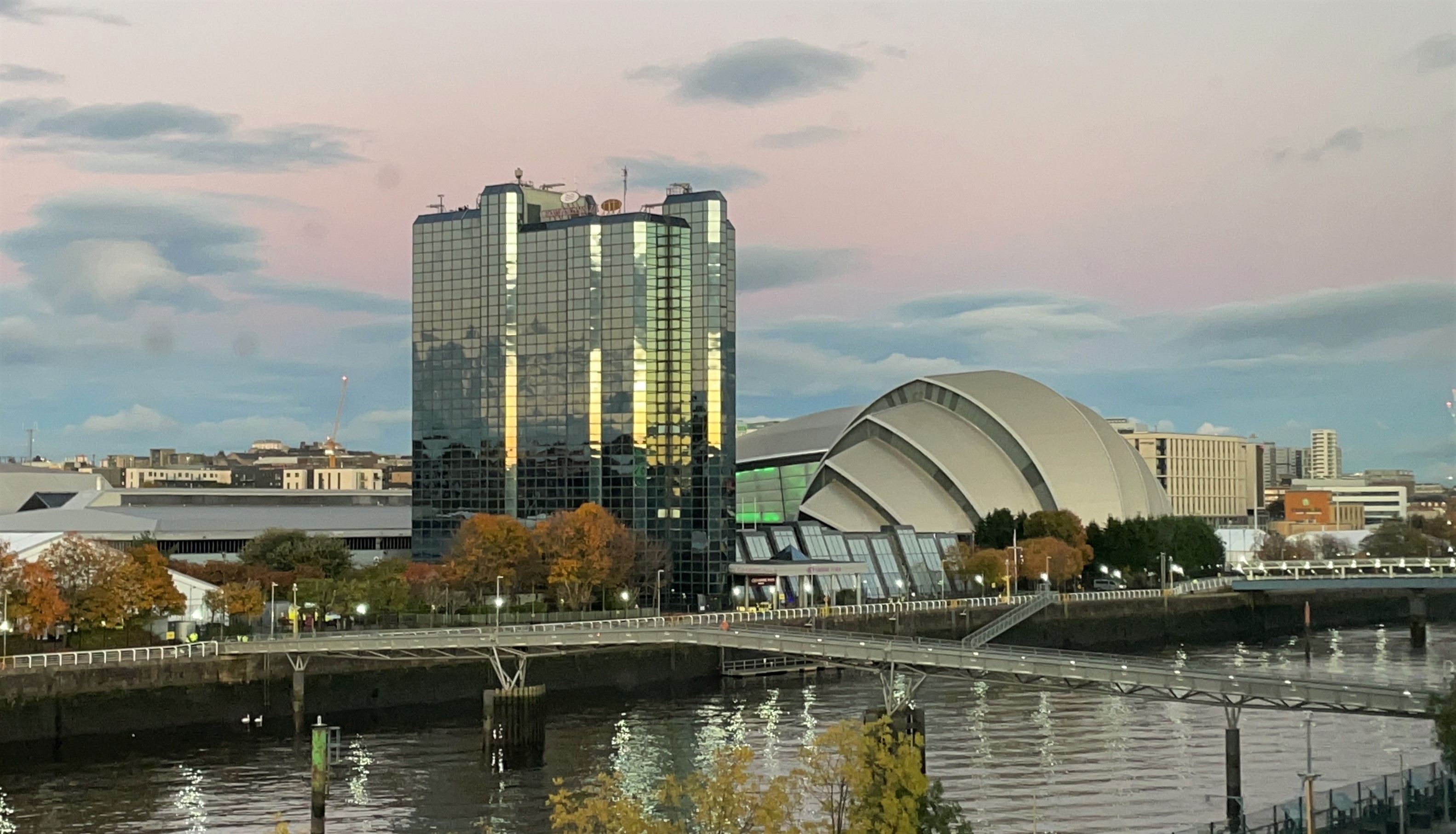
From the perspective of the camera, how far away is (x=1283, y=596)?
146m

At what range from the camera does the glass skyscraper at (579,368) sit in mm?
120812

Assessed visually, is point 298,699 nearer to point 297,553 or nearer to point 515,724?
point 515,724

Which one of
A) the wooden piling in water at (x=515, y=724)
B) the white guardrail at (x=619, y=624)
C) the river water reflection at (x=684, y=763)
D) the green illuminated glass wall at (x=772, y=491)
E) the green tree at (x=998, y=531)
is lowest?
the river water reflection at (x=684, y=763)

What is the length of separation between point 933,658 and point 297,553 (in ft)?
197

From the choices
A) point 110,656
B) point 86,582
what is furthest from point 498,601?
point 110,656

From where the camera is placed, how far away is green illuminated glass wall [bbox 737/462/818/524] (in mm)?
158375

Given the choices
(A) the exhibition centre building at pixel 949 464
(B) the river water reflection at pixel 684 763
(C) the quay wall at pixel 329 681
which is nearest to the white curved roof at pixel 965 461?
(A) the exhibition centre building at pixel 949 464

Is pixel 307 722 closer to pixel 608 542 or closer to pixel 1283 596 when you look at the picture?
pixel 608 542

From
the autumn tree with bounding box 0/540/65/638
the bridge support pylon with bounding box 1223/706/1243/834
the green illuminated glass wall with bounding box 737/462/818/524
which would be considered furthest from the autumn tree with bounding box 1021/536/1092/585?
the bridge support pylon with bounding box 1223/706/1243/834

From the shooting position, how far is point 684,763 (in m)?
62.3

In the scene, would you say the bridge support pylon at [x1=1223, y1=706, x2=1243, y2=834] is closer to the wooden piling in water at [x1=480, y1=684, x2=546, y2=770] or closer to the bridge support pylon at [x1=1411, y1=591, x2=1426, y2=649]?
the wooden piling in water at [x1=480, y1=684, x2=546, y2=770]

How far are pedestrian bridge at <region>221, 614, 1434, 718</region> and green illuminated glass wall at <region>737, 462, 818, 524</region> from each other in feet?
239

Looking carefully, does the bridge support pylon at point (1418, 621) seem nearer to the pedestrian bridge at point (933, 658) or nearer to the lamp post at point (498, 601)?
the pedestrian bridge at point (933, 658)

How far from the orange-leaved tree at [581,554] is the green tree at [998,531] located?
145 feet
